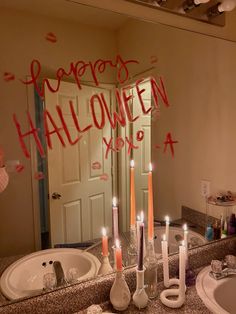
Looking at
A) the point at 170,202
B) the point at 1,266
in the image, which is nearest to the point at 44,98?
the point at 1,266

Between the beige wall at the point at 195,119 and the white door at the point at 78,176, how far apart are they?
1.03 ft

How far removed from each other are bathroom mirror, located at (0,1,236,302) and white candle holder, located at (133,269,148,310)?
0.46ft

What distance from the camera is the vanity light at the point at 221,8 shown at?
117 centimetres

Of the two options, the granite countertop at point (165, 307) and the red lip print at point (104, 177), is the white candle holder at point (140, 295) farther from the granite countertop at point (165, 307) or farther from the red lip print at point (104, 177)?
the red lip print at point (104, 177)

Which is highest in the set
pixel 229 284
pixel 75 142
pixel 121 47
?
pixel 121 47

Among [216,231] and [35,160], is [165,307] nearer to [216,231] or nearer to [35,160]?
[216,231]

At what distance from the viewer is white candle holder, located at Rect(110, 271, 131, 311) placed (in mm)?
890

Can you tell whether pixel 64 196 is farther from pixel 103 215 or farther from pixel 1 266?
pixel 1 266

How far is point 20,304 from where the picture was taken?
0.82 m

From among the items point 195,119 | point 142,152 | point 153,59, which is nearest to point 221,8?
point 153,59

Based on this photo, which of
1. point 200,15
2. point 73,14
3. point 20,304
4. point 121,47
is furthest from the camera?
point 200,15

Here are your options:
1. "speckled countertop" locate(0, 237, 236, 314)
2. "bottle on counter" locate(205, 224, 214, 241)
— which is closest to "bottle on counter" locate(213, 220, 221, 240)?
"bottle on counter" locate(205, 224, 214, 241)

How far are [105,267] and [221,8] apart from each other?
124 cm

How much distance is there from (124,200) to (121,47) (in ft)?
2.07
